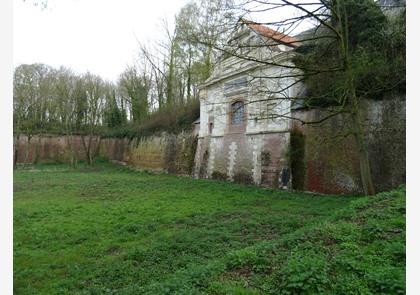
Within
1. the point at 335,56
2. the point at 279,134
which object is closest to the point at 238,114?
the point at 279,134

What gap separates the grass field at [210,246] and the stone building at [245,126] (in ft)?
12.3

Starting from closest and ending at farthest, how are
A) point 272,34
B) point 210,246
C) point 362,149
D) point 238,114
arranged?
point 210,246
point 272,34
point 362,149
point 238,114

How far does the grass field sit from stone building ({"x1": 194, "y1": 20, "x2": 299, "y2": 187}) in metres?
3.74

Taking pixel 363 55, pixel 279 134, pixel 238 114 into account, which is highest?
pixel 363 55

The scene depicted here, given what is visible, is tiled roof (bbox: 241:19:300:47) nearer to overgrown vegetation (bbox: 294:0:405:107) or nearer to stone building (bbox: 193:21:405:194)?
stone building (bbox: 193:21:405:194)

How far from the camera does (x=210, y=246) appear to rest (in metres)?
5.74

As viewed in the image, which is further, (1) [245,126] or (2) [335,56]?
(1) [245,126]

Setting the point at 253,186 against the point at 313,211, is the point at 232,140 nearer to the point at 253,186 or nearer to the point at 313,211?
the point at 253,186

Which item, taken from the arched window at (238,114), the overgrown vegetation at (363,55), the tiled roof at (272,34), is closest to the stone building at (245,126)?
the arched window at (238,114)

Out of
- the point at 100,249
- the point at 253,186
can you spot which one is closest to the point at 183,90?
the point at 253,186

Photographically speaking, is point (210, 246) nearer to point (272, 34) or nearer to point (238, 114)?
point (272, 34)

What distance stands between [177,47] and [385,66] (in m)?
17.2

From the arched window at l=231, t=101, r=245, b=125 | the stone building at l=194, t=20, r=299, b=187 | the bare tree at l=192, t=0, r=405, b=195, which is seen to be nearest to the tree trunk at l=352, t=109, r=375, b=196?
the bare tree at l=192, t=0, r=405, b=195

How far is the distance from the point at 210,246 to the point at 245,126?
35.6 ft
